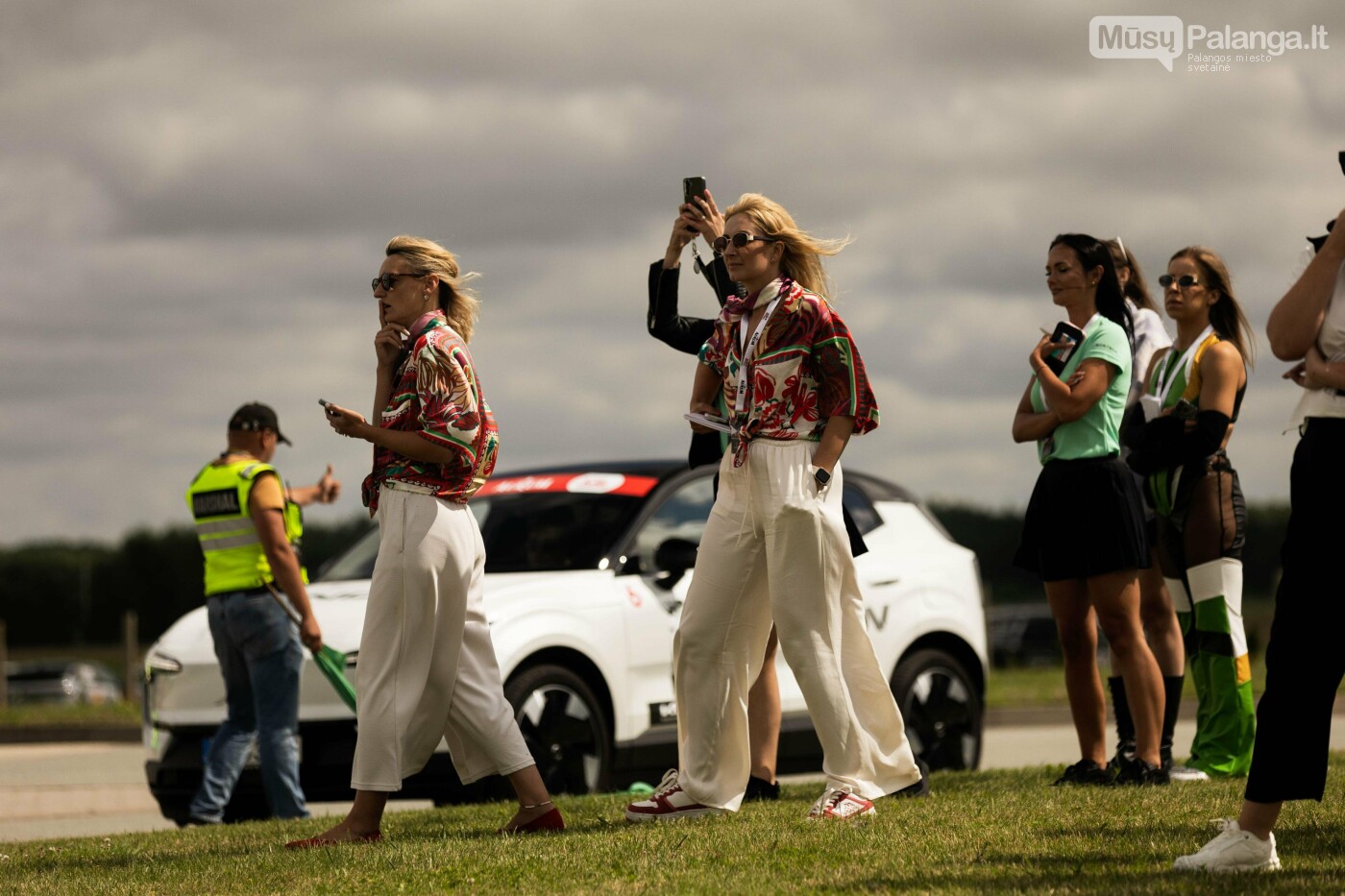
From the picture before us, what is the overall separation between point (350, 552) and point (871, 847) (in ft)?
17.5

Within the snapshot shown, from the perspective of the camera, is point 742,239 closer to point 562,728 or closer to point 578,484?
point 562,728

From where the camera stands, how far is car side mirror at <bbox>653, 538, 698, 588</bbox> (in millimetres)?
8367

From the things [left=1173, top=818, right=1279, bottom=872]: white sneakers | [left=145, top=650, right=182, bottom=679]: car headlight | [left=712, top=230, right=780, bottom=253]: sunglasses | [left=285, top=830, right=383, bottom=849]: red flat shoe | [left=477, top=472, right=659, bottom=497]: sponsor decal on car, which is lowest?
[left=285, top=830, right=383, bottom=849]: red flat shoe

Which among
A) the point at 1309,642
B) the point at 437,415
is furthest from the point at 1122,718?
the point at 437,415

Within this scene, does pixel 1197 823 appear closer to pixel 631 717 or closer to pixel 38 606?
pixel 631 717

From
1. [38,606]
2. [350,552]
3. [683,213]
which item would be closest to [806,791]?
[683,213]

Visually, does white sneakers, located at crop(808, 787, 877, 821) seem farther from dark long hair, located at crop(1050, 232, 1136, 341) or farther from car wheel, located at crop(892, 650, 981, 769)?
car wheel, located at crop(892, 650, 981, 769)

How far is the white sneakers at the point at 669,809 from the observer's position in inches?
230

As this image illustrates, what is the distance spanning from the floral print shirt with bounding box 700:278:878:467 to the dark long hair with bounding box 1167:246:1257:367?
226 centimetres

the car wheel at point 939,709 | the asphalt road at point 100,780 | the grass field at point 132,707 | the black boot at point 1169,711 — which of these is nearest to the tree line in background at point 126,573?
the grass field at point 132,707

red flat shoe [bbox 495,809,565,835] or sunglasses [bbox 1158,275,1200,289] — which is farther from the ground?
sunglasses [bbox 1158,275,1200,289]

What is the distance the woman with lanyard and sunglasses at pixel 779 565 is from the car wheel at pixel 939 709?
3397mm

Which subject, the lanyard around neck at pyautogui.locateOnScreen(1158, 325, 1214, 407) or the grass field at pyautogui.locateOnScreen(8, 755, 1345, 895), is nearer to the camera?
the grass field at pyautogui.locateOnScreen(8, 755, 1345, 895)

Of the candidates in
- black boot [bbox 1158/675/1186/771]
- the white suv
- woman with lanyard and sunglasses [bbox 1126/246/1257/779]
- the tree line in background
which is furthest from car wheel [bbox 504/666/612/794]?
the tree line in background
